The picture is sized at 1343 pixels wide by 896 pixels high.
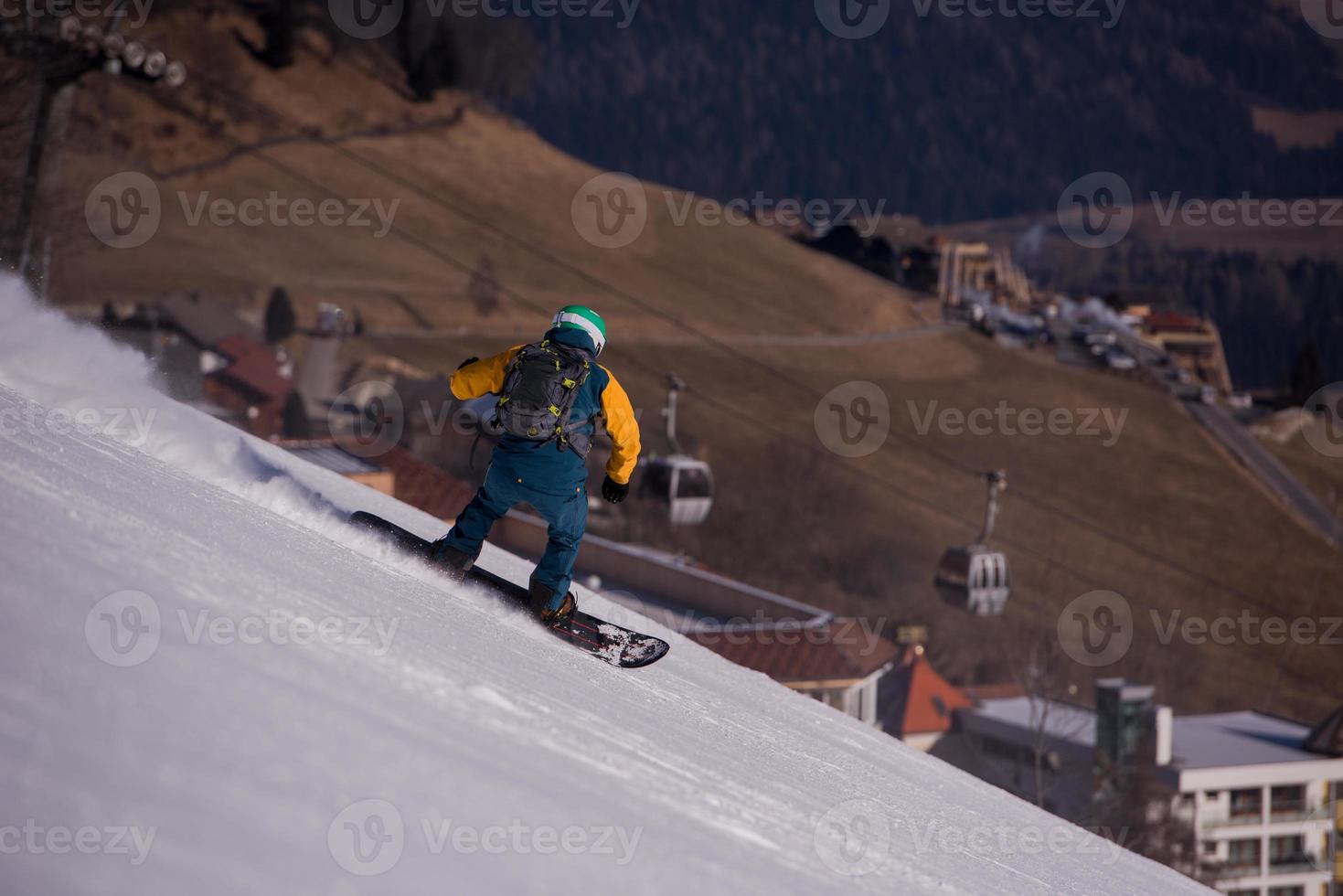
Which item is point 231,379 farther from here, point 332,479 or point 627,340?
point 332,479

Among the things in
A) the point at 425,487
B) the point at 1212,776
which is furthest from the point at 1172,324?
the point at 425,487

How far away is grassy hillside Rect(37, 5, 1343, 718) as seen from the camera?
149 ft

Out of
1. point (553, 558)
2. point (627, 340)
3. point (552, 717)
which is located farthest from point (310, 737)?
point (627, 340)

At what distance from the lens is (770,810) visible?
338cm

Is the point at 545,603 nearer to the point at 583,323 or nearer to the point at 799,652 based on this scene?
the point at 583,323

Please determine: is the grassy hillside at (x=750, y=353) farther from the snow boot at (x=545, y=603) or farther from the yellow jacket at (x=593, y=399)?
the snow boot at (x=545, y=603)

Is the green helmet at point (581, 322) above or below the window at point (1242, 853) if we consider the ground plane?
below

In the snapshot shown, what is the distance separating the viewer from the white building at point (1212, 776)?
1164 inches

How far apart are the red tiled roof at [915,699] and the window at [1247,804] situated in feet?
22.7

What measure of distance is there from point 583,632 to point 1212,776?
29525 millimetres

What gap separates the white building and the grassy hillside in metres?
7.59

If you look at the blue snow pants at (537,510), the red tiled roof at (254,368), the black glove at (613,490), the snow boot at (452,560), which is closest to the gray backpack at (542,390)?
the blue snow pants at (537,510)

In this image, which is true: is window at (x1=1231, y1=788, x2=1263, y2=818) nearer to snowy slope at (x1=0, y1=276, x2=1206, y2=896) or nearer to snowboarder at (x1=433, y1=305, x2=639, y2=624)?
snowy slope at (x1=0, y1=276, x2=1206, y2=896)

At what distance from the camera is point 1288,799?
32.4 meters
